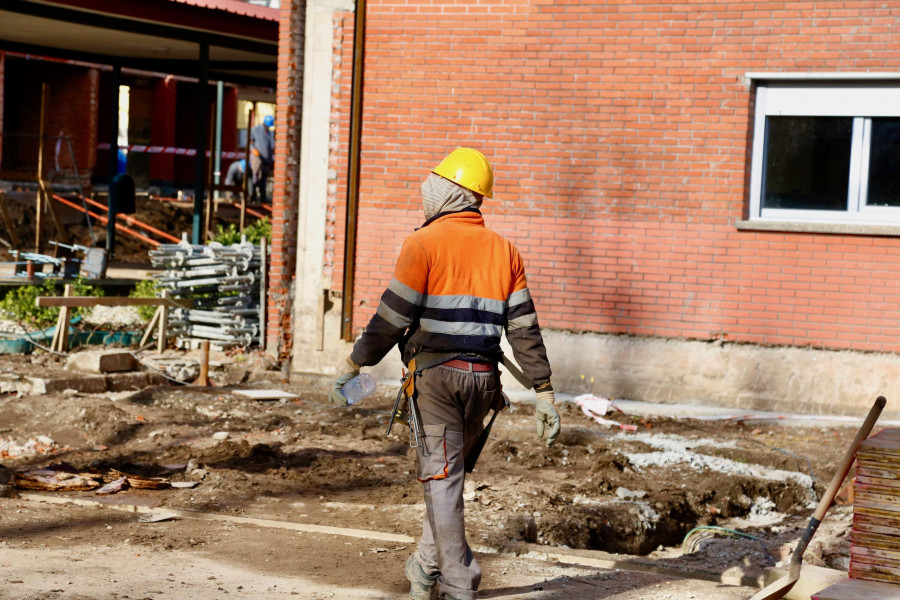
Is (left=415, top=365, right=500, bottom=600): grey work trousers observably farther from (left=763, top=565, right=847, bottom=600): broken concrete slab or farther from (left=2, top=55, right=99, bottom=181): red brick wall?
(left=2, top=55, right=99, bottom=181): red brick wall

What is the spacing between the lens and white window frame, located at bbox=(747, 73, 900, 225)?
10195mm

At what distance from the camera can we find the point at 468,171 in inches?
193

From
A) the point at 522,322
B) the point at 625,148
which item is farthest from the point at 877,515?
the point at 625,148

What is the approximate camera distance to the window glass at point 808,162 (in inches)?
410

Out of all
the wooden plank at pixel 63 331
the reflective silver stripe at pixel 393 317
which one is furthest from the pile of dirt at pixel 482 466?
the reflective silver stripe at pixel 393 317

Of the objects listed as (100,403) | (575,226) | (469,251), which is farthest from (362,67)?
(469,251)

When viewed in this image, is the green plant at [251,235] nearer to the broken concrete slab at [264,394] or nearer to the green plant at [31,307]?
the green plant at [31,307]

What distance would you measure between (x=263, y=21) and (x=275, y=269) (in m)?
5.11

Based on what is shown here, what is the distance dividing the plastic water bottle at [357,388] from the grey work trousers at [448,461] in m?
0.29

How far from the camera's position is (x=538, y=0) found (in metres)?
10.9

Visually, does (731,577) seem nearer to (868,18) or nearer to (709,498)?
(709,498)

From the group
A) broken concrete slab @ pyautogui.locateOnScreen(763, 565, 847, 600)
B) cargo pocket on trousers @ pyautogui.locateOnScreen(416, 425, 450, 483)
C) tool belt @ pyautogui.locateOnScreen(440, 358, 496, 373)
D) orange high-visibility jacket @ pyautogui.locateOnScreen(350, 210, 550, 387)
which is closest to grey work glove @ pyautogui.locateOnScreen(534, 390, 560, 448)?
orange high-visibility jacket @ pyautogui.locateOnScreen(350, 210, 550, 387)

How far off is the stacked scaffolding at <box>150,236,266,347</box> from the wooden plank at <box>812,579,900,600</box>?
28.7 feet

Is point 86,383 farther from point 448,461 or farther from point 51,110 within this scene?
point 51,110
